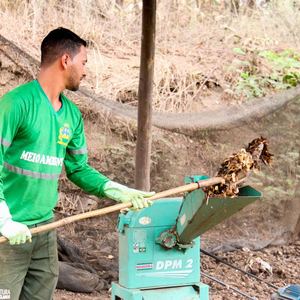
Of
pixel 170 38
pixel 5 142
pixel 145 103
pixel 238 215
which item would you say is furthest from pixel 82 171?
pixel 170 38

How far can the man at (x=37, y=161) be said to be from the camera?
3074 mm

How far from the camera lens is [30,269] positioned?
10.9 ft

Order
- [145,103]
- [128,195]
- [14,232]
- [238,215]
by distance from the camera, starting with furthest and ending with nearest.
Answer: [238,215]
[145,103]
[128,195]
[14,232]

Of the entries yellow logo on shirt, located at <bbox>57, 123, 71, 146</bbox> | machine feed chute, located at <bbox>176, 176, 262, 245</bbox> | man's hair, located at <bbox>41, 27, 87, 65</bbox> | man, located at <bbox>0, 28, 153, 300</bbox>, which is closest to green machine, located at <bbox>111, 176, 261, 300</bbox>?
machine feed chute, located at <bbox>176, 176, 262, 245</bbox>

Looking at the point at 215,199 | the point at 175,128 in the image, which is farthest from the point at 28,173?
the point at 175,128

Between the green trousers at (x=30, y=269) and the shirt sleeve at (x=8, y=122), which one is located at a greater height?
the shirt sleeve at (x=8, y=122)

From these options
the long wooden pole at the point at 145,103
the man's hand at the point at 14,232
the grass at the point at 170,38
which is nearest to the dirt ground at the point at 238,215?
the long wooden pole at the point at 145,103

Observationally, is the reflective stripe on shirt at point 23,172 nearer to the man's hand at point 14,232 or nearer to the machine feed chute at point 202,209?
the man's hand at point 14,232

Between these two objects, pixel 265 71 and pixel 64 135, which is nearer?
pixel 64 135

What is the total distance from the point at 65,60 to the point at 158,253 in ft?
3.96

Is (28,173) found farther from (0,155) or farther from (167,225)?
(167,225)

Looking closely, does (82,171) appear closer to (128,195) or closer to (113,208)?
(128,195)

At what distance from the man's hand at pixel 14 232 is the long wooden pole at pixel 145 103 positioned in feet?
7.16

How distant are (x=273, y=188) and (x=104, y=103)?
62.2 inches
